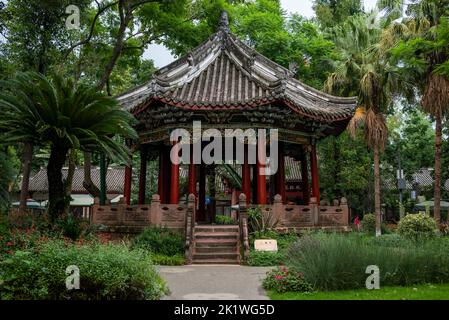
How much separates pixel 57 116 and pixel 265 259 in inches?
269

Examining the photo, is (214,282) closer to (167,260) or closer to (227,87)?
(167,260)

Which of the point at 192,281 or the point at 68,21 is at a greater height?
the point at 68,21

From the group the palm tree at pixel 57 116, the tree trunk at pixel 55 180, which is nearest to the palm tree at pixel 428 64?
the palm tree at pixel 57 116

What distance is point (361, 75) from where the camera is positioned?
24.4m

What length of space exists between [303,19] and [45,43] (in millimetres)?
17054

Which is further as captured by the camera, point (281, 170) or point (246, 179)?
point (281, 170)

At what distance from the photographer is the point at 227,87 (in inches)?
650

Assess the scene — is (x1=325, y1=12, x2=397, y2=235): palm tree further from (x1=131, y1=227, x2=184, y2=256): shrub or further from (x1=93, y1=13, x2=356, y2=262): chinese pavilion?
Result: (x1=131, y1=227, x2=184, y2=256): shrub

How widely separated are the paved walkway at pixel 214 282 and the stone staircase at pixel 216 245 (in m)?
0.76

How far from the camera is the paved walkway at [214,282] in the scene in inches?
326

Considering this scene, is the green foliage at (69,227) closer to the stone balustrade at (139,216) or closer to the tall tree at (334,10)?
the stone balustrade at (139,216)

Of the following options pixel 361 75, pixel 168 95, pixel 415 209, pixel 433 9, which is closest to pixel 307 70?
pixel 361 75

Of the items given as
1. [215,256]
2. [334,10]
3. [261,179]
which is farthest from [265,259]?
[334,10]
